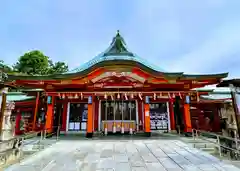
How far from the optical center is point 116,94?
10.0 metres

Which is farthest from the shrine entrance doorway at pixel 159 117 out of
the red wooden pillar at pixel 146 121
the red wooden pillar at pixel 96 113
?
the red wooden pillar at pixel 96 113

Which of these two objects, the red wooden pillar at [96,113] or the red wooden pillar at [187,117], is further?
the red wooden pillar at [96,113]

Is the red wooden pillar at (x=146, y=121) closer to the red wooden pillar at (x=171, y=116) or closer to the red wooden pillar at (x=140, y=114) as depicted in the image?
the red wooden pillar at (x=140, y=114)

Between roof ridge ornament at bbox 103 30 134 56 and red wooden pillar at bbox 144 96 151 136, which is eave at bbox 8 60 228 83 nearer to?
red wooden pillar at bbox 144 96 151 136

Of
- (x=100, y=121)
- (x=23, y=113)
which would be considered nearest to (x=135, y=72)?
(x=100, y=121)

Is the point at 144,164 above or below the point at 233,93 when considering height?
below

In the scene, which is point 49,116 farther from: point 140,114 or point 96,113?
point 140,114

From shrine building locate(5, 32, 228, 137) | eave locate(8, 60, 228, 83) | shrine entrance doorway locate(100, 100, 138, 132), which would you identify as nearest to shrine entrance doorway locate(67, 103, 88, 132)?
shrine building locate(5, 32, 228, 137)

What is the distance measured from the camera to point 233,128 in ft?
28.2

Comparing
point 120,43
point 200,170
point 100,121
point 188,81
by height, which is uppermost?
point 120,43

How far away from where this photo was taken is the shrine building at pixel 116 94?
8688 mm

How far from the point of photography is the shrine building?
869cm

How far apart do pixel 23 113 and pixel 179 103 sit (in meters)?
13.1

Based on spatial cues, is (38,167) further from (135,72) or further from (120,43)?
(120,43)
